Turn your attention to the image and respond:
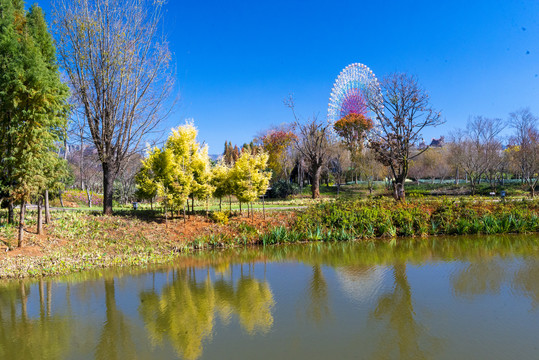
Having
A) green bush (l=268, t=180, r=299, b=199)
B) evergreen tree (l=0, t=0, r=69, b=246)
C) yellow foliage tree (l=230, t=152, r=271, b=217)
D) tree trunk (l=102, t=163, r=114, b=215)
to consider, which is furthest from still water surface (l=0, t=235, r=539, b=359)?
green bush (l=268, t=180, r=299, b=199)

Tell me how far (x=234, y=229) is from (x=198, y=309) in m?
10.1

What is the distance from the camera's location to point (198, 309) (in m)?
8.22

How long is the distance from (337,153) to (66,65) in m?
40.4

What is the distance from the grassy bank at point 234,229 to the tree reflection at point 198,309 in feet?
14.4

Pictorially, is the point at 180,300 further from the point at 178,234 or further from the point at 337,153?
the point at 337,153

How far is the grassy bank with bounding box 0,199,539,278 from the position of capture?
13445mm

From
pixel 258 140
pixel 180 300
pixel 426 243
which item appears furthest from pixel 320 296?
pixel 258 140

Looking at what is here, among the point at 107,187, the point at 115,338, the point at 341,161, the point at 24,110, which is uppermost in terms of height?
the point at 341,161

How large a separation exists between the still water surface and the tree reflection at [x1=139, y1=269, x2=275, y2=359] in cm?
3

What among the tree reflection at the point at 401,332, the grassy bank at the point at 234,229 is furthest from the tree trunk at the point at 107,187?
the tree reflection at the point at 401,332

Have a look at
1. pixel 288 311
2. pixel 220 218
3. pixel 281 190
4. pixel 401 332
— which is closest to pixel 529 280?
pixel 401 332

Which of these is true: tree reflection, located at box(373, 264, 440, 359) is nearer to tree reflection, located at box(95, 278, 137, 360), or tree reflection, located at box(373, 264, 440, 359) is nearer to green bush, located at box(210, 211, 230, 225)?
tree reflection, located at box(95, 278, 137, 360)

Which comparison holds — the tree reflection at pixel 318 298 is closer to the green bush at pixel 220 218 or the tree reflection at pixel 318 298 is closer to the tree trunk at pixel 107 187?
the green bush at pixel 220 218

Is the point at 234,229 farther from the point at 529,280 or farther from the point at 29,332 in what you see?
the point at 529,280
